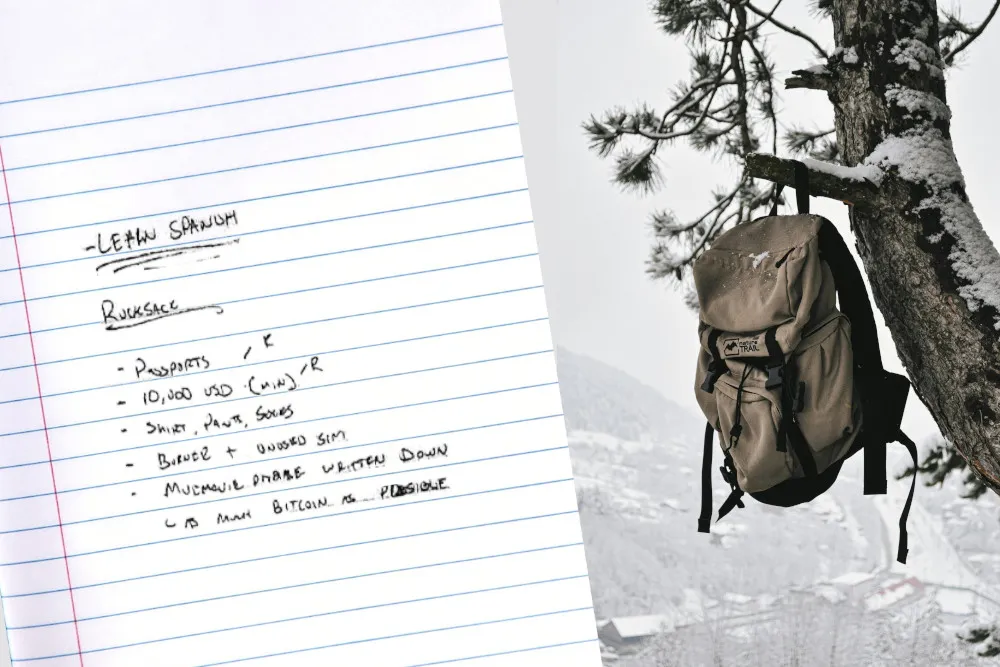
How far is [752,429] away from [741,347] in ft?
0.39

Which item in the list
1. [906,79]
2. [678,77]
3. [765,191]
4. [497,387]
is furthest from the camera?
[678,77]

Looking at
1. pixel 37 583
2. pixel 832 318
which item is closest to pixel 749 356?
pixel 832 318

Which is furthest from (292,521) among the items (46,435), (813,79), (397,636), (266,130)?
(813,79)

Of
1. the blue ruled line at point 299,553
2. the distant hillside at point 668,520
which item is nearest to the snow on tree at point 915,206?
the blue ruled line at point 299,553

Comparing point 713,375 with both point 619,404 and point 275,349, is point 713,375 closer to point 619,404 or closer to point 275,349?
point 275,349

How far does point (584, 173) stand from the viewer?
2.14 metres

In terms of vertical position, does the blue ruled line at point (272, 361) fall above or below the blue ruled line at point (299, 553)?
above

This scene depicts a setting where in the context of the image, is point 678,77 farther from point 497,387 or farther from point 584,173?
point 497,387

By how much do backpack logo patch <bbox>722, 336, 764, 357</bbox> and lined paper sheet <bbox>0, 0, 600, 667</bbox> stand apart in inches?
18.5

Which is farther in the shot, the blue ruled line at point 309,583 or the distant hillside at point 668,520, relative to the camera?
the distant hillside at point 668,520

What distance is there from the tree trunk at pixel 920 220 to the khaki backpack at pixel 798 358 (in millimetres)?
41

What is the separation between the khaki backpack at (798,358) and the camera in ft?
3.39

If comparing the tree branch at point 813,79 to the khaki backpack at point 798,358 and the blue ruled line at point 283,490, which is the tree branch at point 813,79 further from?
the blue ruled line at point 283,490

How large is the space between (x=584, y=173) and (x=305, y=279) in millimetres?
1516
